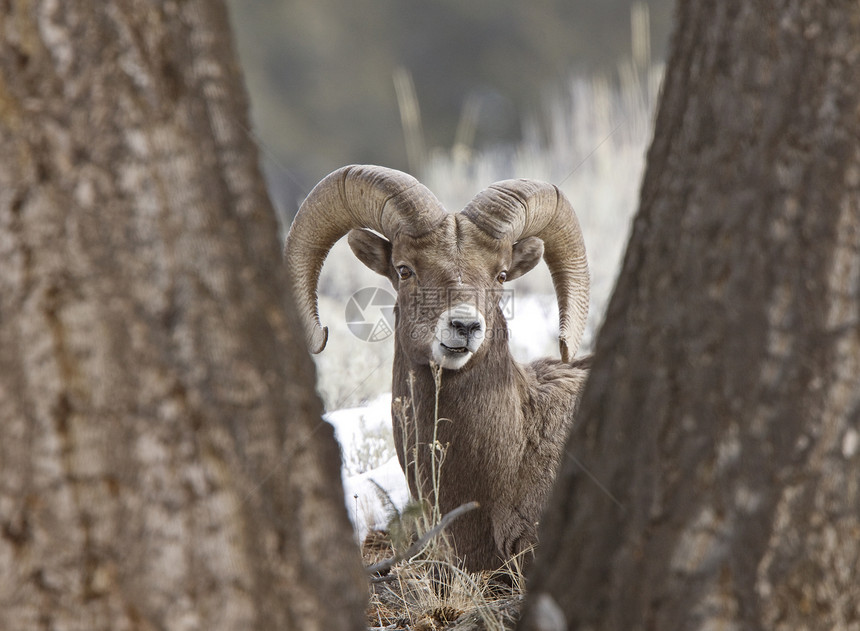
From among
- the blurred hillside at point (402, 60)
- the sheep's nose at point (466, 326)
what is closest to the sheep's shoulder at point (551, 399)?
the sheep's nose at point (466, 326)

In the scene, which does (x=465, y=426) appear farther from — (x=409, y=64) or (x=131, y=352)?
(x=409, y=64)

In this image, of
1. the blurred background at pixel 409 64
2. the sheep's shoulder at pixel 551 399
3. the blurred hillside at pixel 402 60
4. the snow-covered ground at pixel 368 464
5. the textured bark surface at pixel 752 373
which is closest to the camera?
the textured bark surface at pixel 752 373

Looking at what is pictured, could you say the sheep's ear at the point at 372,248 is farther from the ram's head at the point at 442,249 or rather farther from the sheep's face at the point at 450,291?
the sheep's face at the point at 450,291

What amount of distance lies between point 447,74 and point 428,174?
708 inches

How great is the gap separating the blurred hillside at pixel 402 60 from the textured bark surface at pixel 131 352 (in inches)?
1133

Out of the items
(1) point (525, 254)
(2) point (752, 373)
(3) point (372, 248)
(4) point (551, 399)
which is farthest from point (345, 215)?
(2) point (752, 373)

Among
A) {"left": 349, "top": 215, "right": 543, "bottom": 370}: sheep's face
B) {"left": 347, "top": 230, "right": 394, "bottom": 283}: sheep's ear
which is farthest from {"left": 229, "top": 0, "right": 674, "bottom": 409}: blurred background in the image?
{"left": 349, "top": 215, "right": 543, "bottom": 370}: sheep's face

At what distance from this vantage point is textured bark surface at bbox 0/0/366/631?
1627 mm

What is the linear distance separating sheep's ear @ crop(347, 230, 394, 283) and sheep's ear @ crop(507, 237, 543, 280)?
0.66m

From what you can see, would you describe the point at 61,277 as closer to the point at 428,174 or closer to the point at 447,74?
the point at 428,174

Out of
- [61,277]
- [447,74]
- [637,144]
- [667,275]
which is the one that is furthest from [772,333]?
[447,74]

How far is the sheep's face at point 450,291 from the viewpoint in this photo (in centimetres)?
420

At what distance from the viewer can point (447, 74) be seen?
1270 inches

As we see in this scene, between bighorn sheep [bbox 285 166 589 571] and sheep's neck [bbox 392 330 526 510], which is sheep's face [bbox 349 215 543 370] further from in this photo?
sheep's neck [bbox 392 330 526 510]
